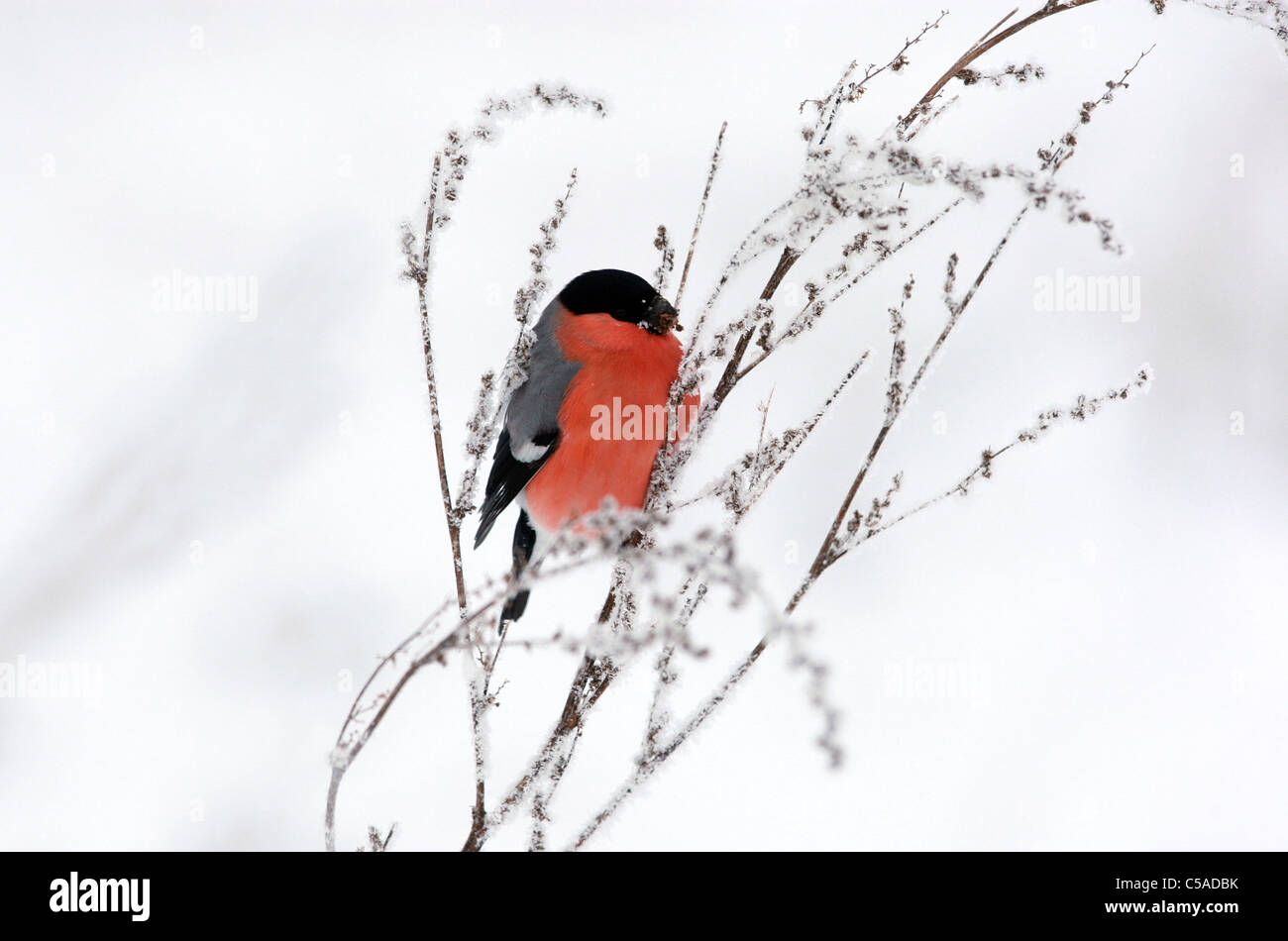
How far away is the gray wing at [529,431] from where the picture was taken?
5.48ft

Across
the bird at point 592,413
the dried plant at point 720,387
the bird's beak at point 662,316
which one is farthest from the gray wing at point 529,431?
the dried plant at point 720,387

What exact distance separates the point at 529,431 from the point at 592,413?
0.11 meters

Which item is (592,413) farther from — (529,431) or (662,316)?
(662,316)

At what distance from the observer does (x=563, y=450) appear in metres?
1.68

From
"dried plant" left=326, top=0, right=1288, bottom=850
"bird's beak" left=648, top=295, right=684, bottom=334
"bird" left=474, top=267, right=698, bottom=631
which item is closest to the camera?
"dried plant" left=326, top=0, right=1288, bottom=850

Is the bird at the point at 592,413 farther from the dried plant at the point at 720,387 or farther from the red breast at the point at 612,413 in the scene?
the dried plant at the point at 720,387

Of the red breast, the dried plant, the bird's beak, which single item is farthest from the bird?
the dried plant

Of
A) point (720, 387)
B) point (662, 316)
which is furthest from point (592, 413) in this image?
point (720, 387)

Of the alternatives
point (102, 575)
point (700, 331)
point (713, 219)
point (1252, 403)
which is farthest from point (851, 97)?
point (1252, 403)

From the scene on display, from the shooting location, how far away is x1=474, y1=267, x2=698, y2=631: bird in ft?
5.38

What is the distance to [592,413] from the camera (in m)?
1.65

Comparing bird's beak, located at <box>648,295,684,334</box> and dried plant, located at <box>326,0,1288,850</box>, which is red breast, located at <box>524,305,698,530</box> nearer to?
bird's beak, located at <box>648,295,684,334</box>
